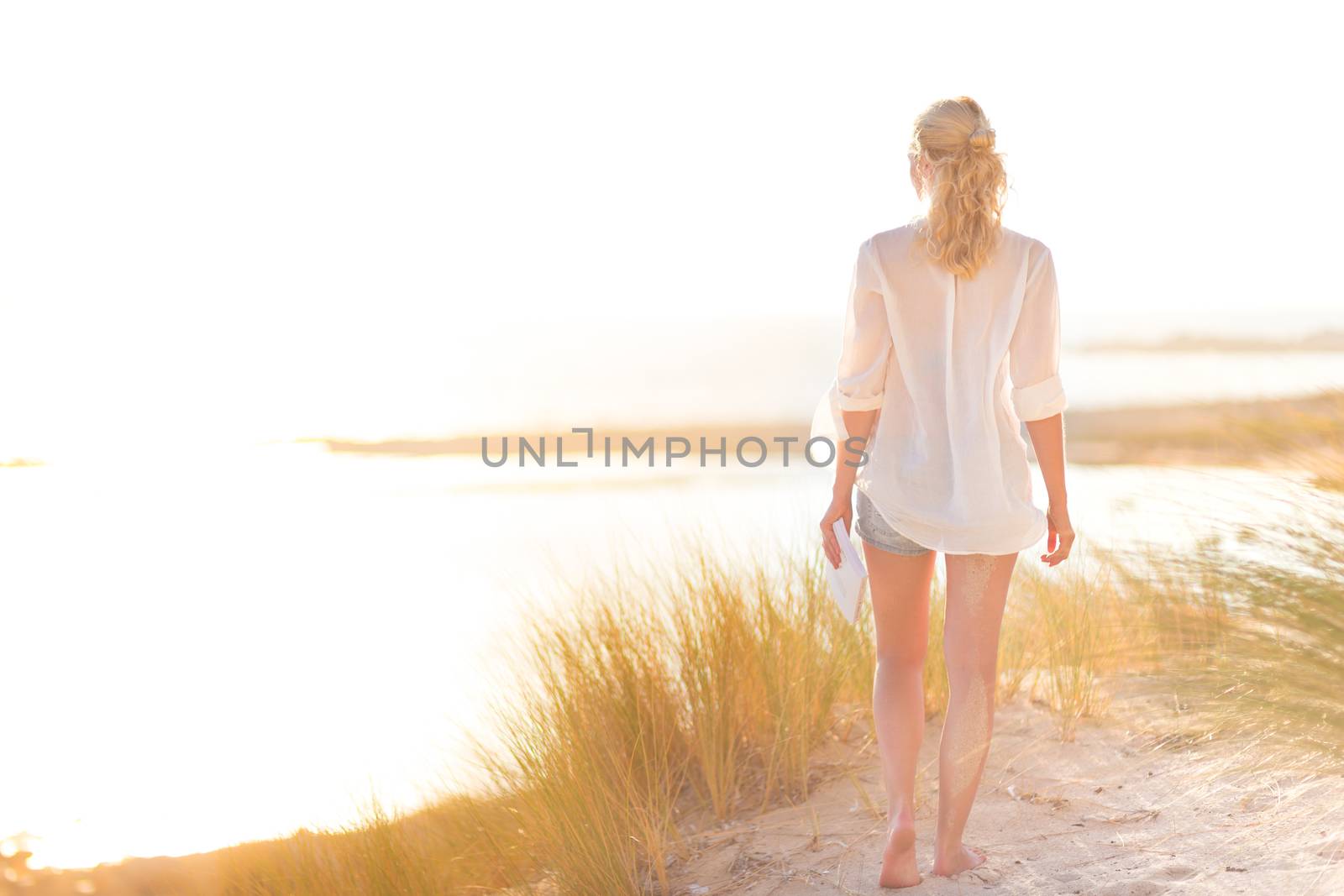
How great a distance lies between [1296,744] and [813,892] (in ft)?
3.95

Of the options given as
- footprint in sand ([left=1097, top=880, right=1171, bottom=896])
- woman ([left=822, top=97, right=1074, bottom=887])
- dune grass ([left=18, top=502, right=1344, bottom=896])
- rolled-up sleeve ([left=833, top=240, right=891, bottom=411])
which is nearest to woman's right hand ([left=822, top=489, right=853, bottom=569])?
woman ([left=822, top=97, right=1074, bottom=887])

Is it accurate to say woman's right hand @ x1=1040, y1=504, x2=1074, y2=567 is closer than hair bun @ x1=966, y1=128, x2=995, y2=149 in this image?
No

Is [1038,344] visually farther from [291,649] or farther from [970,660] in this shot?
[291,649]

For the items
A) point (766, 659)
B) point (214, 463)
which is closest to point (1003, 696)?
point (766, 659)

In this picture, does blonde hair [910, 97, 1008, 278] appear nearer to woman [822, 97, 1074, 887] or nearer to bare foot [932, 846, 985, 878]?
woman [822, 97, 1074, 887]

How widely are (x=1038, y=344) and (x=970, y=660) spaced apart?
2.46ft

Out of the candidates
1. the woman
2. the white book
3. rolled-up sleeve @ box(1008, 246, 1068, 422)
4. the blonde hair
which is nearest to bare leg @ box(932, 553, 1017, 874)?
the woman

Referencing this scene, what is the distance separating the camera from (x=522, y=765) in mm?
3158

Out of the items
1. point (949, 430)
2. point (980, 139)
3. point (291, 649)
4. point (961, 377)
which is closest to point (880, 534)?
point (949, 430)

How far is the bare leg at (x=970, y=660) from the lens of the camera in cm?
249

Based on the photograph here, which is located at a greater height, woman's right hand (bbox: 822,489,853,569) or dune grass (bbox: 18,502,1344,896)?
woman's right hand (bbox: 822,489,853,569)

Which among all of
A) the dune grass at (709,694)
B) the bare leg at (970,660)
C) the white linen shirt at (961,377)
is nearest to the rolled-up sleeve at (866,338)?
the white linen shirt at (961,377)

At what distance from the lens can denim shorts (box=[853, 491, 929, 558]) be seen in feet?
8.13

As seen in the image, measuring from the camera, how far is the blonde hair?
2367mm
